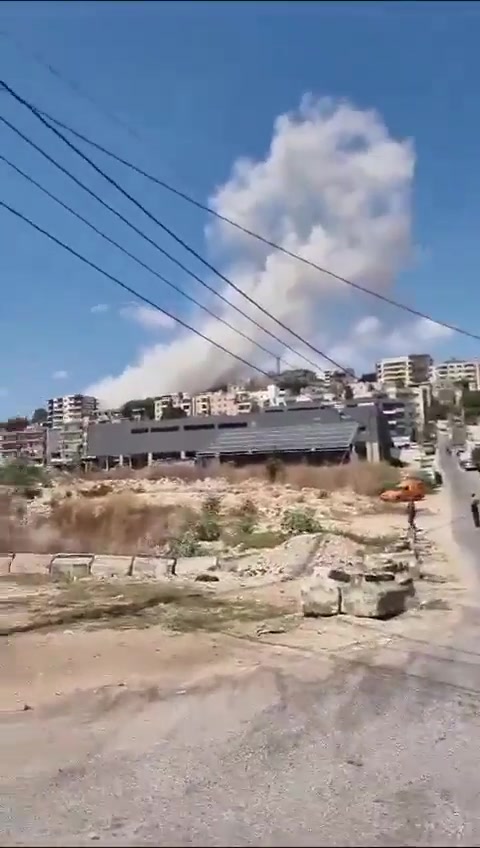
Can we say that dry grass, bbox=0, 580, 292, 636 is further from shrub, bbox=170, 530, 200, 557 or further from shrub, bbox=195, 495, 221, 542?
shrub, bbox=195, 495, 221, 542

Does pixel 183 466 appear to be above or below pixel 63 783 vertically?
above

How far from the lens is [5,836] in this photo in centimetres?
467

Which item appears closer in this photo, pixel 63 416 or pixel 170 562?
pixel 170 562

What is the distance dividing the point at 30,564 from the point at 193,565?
13.6ft

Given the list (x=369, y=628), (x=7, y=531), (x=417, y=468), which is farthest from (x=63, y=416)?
(x=369, y=628)

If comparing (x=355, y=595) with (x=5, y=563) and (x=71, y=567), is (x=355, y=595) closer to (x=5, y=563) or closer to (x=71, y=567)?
(x=71, y=567)

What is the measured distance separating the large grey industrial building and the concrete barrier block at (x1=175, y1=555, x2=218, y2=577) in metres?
29.6

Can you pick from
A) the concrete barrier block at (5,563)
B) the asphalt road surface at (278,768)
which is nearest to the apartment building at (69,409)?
the concrete barrier block at (5,563)

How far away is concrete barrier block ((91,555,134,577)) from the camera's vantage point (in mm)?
16656

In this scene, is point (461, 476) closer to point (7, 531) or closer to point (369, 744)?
point (7, 531)

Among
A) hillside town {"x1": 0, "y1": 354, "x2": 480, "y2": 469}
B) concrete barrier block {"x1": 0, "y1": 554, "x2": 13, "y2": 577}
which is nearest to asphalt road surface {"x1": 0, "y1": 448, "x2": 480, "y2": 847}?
concrete barrier block {"x1": 0, "y1": 554, "x2": 13, "y2": 577}

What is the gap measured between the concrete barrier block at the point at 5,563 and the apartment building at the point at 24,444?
764 inches

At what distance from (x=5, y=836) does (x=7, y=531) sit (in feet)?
71.7

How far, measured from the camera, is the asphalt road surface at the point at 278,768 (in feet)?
15.6
